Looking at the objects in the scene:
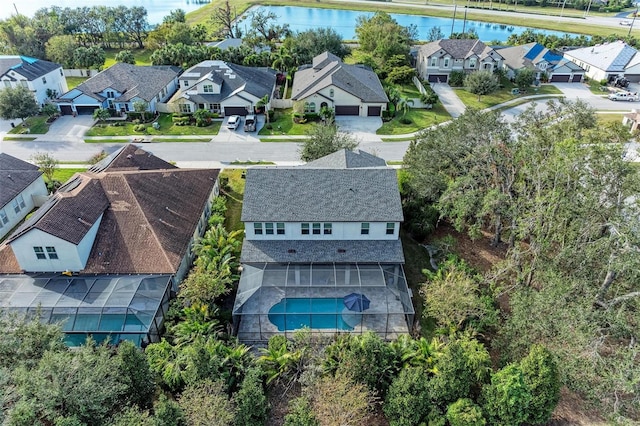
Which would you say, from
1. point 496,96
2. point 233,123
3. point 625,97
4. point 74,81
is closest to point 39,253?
point 233,123

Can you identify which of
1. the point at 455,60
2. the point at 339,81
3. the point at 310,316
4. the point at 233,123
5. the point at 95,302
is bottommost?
the point at 310,316

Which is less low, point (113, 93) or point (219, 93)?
point (113, 93)

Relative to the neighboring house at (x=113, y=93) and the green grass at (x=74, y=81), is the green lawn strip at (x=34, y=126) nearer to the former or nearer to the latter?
the neighboring house at (x=113, y=93)

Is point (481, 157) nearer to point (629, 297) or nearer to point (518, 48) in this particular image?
point (629, 297)

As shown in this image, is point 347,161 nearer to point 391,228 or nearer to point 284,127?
point 391,228

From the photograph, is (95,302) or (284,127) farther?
(284,127)

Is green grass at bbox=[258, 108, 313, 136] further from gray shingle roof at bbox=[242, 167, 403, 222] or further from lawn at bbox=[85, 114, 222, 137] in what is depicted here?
gray shingle roof at bbox=[242, 167, 403, 222]

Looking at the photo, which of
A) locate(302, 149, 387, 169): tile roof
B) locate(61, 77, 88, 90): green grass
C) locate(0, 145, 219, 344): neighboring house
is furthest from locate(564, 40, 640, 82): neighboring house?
locate(61, 77, 88, 90): green grass
